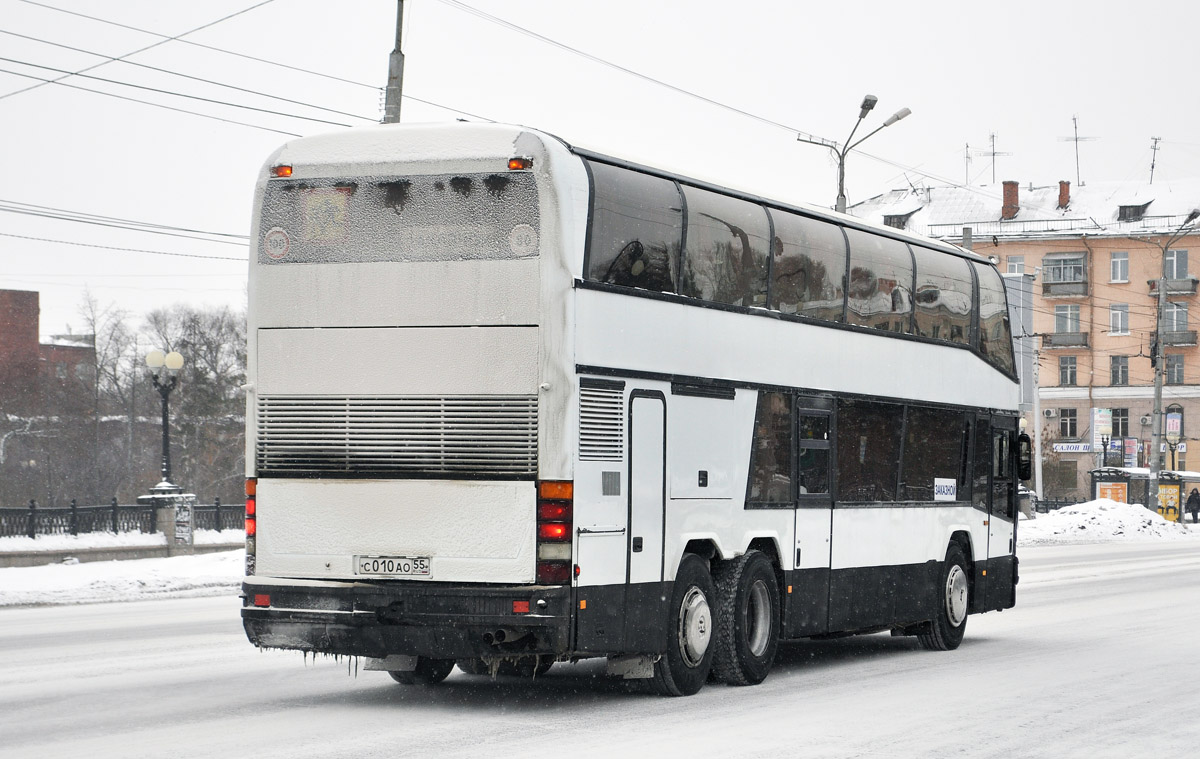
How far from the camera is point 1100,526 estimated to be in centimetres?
5597

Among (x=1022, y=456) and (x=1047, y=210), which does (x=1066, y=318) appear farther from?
(x=1022, y=456)

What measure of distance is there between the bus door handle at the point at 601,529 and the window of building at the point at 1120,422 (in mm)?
94610

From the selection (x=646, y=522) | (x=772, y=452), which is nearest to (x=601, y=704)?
(x=646, y=522)

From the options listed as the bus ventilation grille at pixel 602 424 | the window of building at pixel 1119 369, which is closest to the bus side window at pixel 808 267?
the bus ventilation grille at pixel 602 424

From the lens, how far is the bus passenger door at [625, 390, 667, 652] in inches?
454

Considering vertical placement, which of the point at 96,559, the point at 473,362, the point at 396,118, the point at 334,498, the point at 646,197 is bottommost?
the point at 96,559

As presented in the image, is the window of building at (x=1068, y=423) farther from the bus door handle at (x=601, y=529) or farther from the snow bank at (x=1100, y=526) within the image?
the bus door handle at (x=601, y=529)

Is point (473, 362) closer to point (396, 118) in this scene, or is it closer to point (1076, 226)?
point (396, 118)

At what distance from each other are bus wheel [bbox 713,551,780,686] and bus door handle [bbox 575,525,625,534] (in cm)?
174

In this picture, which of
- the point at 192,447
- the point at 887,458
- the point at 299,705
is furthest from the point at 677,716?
the point at 192,447

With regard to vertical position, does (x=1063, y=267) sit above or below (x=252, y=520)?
above

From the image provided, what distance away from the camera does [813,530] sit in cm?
1427

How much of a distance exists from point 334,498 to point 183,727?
1.86m

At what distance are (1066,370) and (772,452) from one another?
9520 centimetres
